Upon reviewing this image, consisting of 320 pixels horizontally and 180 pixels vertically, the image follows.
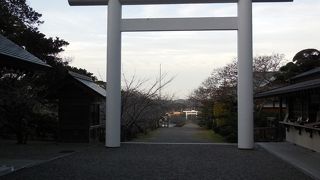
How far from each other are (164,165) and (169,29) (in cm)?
731

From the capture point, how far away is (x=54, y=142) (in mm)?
21453

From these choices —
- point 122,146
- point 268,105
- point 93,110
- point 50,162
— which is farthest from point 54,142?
point 268,105

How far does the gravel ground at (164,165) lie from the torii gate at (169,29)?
1.06 meters

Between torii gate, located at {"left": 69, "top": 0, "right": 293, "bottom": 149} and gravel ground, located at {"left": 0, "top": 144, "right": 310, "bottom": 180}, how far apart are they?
1.06 m

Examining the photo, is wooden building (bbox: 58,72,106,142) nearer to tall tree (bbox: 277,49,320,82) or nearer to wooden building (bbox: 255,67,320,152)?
wooden building (bbox: 255,67,320,152)

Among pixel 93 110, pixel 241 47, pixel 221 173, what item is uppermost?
pixel 241 47

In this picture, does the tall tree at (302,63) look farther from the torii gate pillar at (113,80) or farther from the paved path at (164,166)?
the torii gate pillar at (113,80)

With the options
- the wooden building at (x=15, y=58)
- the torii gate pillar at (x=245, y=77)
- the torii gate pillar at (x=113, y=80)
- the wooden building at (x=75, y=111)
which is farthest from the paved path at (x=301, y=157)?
the wooden building at (x=75, y=111)

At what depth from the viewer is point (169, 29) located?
759 inches

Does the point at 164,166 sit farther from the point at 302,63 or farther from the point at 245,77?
the point at 302,63

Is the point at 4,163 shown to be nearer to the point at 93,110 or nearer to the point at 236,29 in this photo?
the point at 93,110

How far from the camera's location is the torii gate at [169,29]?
1845cm

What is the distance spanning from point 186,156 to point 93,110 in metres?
7.08

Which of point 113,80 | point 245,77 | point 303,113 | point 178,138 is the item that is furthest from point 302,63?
point 113,80
